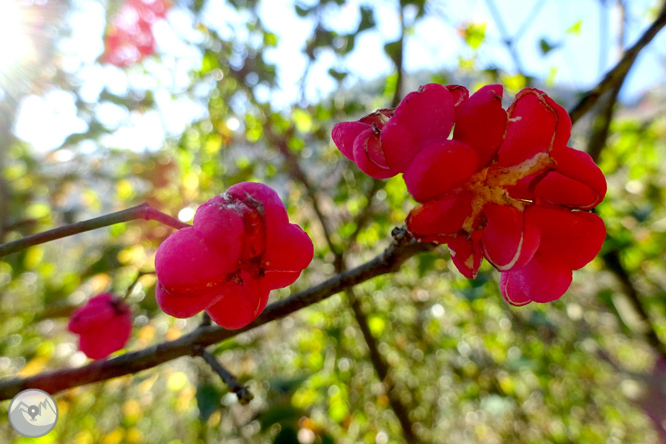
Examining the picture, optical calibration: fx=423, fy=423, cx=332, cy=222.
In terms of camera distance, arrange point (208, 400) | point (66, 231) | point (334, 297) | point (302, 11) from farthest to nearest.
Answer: point (334, 297)
point (302, 11)
point (208, 400)
point (66, 231)

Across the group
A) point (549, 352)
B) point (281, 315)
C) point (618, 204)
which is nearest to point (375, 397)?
point (549, 352)

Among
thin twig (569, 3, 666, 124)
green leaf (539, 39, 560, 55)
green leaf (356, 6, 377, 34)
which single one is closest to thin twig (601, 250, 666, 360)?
green leaf (539, 39, 560, 55)

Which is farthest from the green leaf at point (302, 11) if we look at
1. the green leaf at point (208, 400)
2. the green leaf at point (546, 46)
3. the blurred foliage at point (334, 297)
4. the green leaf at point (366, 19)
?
the green leaf at point (208, 400)

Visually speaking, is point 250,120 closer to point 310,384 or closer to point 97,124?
point 97,124

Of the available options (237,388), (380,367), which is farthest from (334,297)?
(237,388)

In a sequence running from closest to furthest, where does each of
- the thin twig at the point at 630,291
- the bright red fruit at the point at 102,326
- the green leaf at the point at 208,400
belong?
the bright red fruit at the point at 102,326
the green leaf at the point at 208,400
the thin twig at the point at 630,291

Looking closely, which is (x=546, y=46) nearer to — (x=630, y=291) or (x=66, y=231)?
(x=630, y=291)

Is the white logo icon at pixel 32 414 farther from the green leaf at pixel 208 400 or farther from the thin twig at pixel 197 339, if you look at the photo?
the green leaf at pixel 208 400

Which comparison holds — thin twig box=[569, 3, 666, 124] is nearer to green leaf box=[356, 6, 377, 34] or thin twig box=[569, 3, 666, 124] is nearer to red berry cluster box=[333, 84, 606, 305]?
red berry cluster box=[333, 84, 606, 305]
